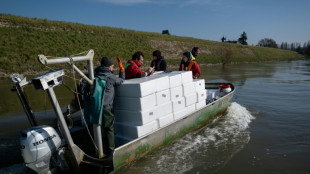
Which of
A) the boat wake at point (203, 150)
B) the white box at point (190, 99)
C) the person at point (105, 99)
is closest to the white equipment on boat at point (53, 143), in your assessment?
the person at point (105, 99)

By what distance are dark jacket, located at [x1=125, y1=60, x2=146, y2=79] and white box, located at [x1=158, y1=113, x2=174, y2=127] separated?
1.30 meters

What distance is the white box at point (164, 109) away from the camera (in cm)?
576

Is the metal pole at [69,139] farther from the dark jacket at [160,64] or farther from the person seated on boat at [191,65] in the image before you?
the person seated on boat at [191,65]

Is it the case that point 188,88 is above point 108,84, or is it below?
below

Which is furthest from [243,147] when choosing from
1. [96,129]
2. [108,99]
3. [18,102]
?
[18,102]

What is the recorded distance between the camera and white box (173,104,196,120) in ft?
21.1

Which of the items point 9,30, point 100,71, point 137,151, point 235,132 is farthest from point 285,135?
point 9,30

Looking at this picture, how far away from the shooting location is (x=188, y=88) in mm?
6793

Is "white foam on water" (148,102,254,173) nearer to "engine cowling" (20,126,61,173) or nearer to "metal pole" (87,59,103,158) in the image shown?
"metal pole" (87,59,103,158)

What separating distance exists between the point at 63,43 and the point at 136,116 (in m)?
27.7

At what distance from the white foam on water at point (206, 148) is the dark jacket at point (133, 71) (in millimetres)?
2158

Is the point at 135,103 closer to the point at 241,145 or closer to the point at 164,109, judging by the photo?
the point at 164,109

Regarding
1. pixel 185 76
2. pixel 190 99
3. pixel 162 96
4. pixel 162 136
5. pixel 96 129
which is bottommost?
pixel 162 136

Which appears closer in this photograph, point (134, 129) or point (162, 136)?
point (134, 129)
